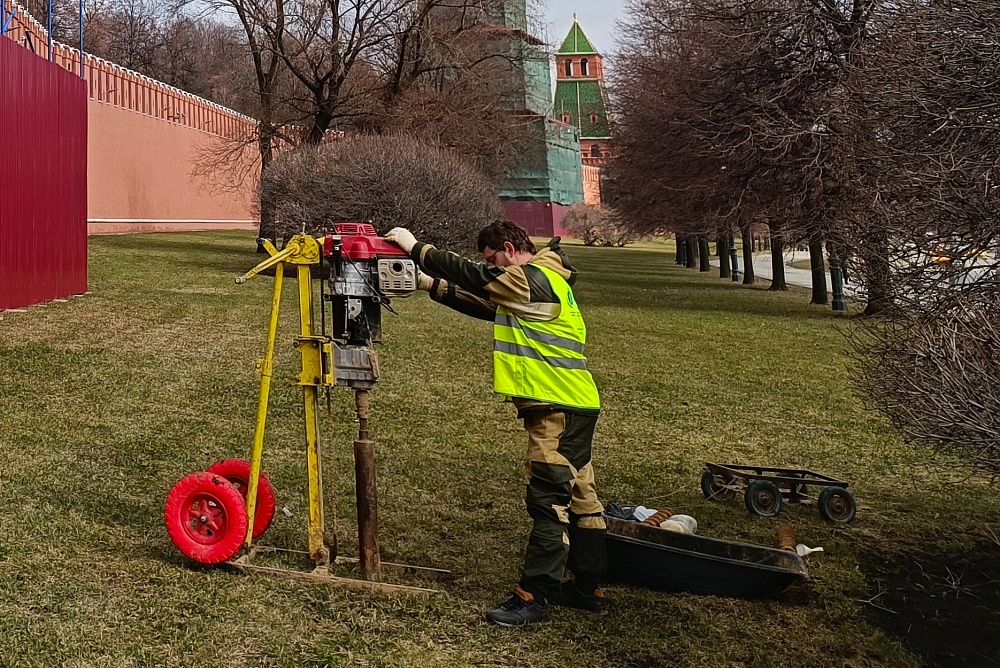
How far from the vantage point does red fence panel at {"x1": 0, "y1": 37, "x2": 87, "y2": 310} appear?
13.6 m

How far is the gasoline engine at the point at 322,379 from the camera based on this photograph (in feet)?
17.1

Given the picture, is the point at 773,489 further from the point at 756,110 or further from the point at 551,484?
the point at 756,110

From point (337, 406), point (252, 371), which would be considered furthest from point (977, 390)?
point (252, 371)

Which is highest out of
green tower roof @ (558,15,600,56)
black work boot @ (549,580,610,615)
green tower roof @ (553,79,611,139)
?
green tower roof @ (558,15,600,56)

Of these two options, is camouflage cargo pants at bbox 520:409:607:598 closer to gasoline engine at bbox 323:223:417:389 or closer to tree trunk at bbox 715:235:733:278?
gasoline engine at bbox 323:223:417:389

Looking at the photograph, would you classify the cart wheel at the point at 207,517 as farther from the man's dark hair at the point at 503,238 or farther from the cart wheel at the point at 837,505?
the cart wheel at the point at 837,505

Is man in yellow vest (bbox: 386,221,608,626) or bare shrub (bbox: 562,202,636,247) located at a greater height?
bare shrub (bbox: 562,202,636,247)

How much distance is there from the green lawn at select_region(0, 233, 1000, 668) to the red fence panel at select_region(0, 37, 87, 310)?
1.74 feet

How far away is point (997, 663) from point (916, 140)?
473 centimetres

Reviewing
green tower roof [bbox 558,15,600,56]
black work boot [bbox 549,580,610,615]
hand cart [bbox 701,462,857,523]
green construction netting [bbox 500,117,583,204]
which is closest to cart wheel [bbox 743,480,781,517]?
hand cart [bbox 701,462,857,523]

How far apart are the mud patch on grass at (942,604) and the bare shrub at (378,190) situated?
16827 millimetres

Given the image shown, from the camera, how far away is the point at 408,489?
299 inches

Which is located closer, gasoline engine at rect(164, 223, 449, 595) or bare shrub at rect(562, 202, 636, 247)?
gasoline engine at rect(164, 223, 449, 595)

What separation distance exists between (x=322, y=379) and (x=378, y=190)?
17.4 meters
